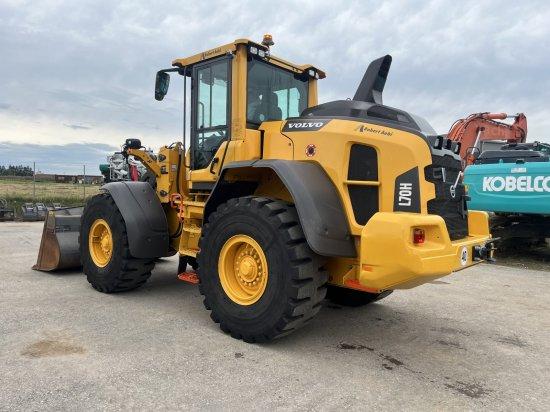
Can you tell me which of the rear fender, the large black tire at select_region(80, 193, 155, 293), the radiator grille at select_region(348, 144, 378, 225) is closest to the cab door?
the rear fender

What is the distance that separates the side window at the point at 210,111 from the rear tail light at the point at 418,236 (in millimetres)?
2333

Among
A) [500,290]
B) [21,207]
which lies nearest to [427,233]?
[500,290]

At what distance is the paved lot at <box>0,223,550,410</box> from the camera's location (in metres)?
3.06

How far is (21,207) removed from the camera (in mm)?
16625

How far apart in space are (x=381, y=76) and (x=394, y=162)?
122cm

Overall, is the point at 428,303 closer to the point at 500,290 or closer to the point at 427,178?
the point at 500,290

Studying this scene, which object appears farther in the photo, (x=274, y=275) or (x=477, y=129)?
(x=477, y=129)

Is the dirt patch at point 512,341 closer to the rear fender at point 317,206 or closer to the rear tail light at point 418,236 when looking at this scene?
the rear tail light at point 418,236

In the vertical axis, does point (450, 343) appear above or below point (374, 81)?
below

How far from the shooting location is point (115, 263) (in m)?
5.46

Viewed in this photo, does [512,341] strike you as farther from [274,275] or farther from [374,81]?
[374,81]

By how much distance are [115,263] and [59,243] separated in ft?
5.79

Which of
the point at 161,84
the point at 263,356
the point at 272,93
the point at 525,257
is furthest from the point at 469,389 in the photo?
the point at 525,257

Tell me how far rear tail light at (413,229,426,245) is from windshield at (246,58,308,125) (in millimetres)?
2196
